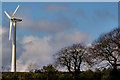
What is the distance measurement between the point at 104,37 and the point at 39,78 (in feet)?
40.6

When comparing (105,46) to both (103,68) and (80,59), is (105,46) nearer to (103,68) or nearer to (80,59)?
(103,68)

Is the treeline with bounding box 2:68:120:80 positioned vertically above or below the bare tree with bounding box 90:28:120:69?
below

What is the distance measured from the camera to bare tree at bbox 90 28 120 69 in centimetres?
3575

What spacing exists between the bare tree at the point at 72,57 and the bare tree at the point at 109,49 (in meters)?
8.59

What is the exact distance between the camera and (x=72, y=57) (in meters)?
45.7

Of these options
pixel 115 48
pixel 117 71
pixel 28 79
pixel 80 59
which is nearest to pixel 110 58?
pixel 115 48

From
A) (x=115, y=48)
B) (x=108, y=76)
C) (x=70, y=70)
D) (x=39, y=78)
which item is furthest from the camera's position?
(x=70, y=70)

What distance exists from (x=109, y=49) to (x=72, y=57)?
1095 cm

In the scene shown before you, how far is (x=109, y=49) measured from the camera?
119 ft

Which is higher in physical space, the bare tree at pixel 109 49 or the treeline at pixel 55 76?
the bare tree at pixel 109 49

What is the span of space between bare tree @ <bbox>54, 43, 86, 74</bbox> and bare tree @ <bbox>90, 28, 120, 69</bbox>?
8.59 m

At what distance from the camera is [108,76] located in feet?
103

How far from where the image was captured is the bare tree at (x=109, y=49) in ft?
117

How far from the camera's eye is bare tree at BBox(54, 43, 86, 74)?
45.1m
